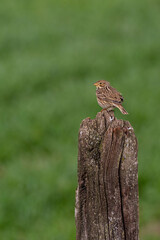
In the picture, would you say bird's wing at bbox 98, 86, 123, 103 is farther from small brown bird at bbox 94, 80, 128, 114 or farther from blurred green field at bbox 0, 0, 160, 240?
blurred green field at bbox 0, 0, 160, 240

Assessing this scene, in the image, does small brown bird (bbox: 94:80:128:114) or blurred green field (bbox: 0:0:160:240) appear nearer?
small brown bird (bbox: 94:80:128:114)

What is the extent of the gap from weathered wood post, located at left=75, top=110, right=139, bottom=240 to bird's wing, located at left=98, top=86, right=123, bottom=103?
7.60ft

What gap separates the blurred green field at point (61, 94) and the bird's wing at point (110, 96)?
2621 millimetres

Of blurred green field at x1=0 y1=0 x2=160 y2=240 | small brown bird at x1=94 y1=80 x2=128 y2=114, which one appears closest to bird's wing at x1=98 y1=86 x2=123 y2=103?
small brown bird at x1=94 y1=80 x2=128 y2=114

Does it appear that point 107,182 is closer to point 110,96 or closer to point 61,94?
point 110,96

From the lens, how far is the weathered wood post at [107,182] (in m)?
3.51

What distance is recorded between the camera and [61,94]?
43.2 ft

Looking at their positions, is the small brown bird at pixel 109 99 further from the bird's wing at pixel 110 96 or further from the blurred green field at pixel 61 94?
the blurred green field at pixel 61 94

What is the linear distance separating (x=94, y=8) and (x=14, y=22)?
3217mm

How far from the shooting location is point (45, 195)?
9.12m

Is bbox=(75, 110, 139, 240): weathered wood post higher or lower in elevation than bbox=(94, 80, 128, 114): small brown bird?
lower

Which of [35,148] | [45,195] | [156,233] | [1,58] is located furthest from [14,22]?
[156,233]

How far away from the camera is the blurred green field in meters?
8.88

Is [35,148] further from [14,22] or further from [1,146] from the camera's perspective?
[14,22]
